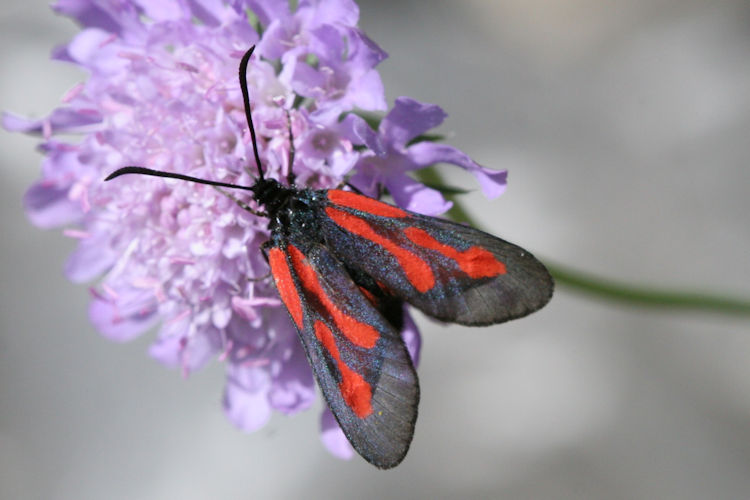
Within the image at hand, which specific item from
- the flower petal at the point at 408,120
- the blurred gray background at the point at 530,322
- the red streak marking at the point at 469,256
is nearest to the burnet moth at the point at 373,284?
the red streak marking at the point at 469,256

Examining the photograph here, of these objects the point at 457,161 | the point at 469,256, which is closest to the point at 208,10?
the point at 457,161

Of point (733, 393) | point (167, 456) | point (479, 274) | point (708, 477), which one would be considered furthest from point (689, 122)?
point (167, 456)

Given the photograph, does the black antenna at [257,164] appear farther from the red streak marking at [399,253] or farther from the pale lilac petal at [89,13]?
the pale lilac petal at [89,13]

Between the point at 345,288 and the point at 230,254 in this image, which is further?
the point at 230,254

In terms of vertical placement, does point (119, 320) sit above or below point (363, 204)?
below

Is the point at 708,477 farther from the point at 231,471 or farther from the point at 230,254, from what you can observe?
the point at 230,254

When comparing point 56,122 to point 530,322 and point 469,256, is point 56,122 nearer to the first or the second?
point 469,256
